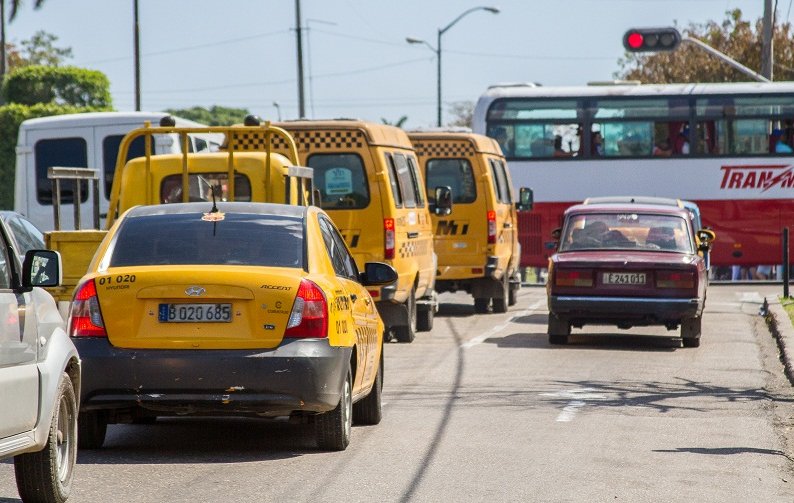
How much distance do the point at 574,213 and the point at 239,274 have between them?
10382 mm

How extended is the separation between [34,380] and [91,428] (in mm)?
2479

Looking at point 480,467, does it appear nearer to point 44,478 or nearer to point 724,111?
point 44,478

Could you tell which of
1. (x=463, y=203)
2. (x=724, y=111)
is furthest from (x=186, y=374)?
(x=724, y=111)

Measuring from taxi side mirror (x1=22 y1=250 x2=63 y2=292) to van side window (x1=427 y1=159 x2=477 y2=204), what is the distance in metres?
15.2

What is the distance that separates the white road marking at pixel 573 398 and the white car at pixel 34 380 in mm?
4482

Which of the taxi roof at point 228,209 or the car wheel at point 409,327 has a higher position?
the taxi roof at point 228,209

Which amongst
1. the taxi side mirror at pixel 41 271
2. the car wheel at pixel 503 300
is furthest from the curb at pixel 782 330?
the taxi side mirror at pixel 41 271

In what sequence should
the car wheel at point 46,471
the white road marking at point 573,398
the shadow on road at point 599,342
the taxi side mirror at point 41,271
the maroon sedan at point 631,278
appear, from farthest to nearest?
the shadow on road at point 599,342, the maroon sedan at point 631,278, the white road marking at point 573,398, the car wheel at point 46,471, the taxi side mirror at point 41,271

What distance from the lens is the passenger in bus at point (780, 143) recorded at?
108 feet

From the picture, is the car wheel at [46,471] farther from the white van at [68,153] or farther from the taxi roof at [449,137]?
the white van at [68,153]

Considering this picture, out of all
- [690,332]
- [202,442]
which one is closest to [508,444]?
[202,442]

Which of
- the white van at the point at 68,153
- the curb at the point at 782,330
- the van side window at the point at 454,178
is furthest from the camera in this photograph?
the white van at the point at 68,153

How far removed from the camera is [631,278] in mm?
17703

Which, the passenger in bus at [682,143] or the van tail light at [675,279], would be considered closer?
the van tail light at [675,279]
